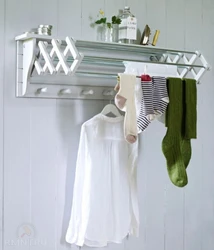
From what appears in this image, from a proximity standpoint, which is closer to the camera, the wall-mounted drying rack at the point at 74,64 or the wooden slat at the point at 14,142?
the wall-mounted drying rack at the point at 74,64

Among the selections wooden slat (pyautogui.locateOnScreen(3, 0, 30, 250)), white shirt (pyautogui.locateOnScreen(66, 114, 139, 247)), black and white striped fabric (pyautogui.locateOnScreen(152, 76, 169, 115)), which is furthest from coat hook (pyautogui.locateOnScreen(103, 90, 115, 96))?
wooden slat (pyautogui.locateOnScreen(3, 0, 30, 250))

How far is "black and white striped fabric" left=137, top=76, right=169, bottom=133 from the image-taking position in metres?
1.94

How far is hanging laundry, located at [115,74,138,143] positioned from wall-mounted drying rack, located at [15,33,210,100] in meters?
0.11

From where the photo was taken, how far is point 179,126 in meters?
2.04

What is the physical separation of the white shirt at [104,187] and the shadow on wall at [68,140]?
79mm

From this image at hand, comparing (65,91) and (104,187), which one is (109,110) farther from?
(104,187)

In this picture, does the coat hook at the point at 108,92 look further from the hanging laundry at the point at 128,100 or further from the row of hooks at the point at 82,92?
the hanging laundry at the point at 128,100

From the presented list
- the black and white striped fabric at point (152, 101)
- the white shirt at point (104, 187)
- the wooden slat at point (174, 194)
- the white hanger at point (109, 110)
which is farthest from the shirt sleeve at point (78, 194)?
the wooden slat at point (174, 194)

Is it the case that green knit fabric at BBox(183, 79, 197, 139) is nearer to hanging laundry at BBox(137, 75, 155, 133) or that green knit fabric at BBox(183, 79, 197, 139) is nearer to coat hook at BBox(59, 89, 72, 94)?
hanging laundry at BBox(137, 75, 155, 133)

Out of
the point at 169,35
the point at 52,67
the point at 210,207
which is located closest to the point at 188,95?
the point at 169,35

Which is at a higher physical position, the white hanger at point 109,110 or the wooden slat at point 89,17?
the wooden slat at point 89,17

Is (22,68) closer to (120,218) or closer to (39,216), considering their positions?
(39,216)

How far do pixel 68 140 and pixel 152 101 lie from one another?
0.39m

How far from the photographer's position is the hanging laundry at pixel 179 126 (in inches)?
79.3
